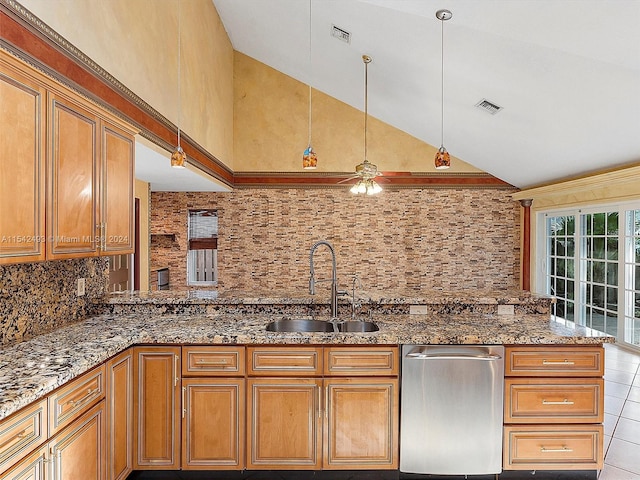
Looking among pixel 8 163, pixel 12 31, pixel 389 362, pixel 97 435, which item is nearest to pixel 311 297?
pixel 389 362

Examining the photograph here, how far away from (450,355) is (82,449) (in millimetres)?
1871

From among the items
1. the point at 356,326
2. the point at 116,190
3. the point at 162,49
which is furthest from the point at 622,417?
the point at 162,49

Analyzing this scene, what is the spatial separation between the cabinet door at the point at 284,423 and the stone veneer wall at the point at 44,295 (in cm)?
122

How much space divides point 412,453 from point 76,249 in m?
2.10

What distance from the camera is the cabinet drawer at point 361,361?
2.37 meters

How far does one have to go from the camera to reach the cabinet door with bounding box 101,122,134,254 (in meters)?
2.35

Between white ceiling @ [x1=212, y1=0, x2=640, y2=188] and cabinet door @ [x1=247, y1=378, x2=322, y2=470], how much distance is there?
275 centimetres

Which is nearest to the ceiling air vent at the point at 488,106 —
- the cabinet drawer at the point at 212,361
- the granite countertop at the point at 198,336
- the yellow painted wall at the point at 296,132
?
the yellow painted wall at the point at 296,132

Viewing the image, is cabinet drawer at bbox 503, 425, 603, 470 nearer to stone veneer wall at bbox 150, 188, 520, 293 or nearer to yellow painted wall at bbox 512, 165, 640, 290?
yellow painted wall at bbox 512, 165, 640, 290

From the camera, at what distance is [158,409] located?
7.81 ft

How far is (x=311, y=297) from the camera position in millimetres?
3018

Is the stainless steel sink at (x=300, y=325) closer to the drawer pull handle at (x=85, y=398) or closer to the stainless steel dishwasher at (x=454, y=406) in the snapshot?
the stainless steel dishwasher at (x=454, y=406)

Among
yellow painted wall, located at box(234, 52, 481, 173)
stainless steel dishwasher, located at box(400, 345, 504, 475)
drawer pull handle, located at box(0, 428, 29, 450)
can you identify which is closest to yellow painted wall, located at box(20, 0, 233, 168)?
yellow painted wall, located at box(234, 52, 481, 173)

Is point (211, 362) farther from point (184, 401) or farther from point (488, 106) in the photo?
point (488, 106)
